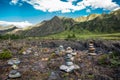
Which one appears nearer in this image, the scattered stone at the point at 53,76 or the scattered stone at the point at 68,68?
the scattered stone at the point at 53,76

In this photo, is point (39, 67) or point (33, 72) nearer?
point (33, 72)

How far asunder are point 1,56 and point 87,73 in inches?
325

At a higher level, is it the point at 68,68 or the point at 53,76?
the point at 68,68

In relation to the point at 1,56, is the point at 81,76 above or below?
below

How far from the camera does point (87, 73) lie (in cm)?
1258

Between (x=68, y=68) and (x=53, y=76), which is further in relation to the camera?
(x=68, y=68)

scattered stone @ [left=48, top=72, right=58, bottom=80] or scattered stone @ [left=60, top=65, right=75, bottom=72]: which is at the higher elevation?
scattered stone @ [left=60, top=65, right=75, bottom=72]

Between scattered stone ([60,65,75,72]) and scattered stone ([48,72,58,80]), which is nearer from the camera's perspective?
scattered stone ([48,72,58,80])

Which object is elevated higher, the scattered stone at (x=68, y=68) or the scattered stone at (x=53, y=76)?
the scattered stone at (x=68, y=68)

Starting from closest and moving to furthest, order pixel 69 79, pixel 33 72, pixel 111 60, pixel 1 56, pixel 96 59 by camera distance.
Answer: pixel 69 79 < pixel 33 72 < pixel 111 60 < pixel 96 59 < pixel 1 56

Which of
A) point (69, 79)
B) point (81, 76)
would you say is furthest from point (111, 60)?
point (69, 79)

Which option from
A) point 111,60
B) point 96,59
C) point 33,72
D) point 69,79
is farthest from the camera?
point 96,59

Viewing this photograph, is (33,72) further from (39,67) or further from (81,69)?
(81,69)

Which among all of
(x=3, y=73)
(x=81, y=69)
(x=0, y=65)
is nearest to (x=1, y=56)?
(x=0, y=65)
